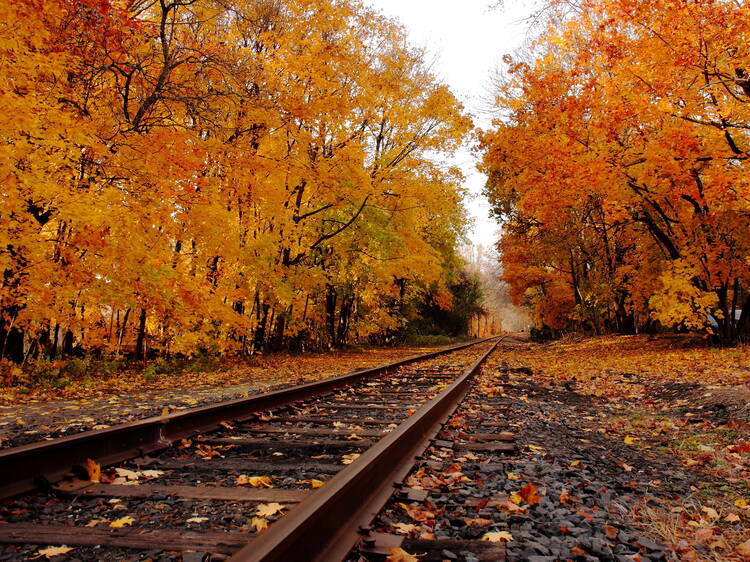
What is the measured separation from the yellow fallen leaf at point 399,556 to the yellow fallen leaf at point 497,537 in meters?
0.49

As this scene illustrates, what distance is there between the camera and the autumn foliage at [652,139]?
1042 cm

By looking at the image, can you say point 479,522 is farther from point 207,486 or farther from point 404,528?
point 207,486

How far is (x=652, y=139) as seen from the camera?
42.9 ft

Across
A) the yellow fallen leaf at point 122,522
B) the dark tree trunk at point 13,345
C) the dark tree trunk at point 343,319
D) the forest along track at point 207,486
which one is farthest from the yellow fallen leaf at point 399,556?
the dark tree trunk at point 343,319

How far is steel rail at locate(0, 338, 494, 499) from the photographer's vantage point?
307 cm

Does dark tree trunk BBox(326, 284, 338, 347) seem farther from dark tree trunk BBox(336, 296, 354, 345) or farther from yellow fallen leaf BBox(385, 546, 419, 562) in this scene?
yellow fallen leaf BBox(385, 546, 419, 562)

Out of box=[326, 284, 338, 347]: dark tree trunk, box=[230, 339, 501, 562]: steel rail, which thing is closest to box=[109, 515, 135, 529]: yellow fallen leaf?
box=[230, 339, 501, 562]: steel rail

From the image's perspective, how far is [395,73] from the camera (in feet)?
66.1

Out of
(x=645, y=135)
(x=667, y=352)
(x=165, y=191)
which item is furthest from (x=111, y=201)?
(x=667, y=352)

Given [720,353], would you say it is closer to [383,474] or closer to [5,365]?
[383,474]

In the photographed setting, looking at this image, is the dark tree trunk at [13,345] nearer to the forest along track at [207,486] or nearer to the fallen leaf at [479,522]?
the forest along track at [207,486]

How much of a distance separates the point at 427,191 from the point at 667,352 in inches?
384

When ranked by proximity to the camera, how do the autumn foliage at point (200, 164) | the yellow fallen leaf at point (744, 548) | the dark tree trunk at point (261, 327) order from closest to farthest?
the yellow fallen leaf at point (744, 548), the autumn foliage at point (200, 164), the dark tree trunk at point (261, 327)

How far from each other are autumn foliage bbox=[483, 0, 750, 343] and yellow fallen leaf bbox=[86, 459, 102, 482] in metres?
11.5
